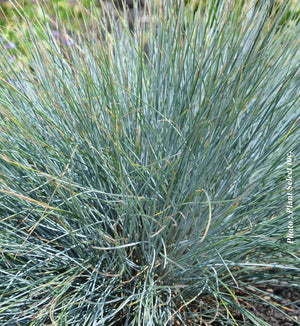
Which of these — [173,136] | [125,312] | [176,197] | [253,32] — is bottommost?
[125,312]

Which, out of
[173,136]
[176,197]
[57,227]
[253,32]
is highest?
[253,32]

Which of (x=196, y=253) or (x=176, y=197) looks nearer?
(x=196, y=253)

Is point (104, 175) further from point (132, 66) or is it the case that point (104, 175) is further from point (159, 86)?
point (132, 66)

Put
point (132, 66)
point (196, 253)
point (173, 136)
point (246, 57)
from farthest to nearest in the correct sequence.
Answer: point (132, 66) → point (173, 136) → point (246, 57) → point (196, 253)

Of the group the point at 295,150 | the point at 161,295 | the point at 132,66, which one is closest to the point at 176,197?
the point at 161,295

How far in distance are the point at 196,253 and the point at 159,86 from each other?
0.77 m

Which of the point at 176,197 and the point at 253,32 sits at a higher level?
the point at 253,32

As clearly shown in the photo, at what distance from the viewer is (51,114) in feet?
6.13

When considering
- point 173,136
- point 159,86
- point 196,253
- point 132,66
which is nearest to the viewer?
point 196,253

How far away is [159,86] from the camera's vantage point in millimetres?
1852

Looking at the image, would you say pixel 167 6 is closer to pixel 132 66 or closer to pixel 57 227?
pixel 132 66

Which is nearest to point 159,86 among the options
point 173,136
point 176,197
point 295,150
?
point 173,136

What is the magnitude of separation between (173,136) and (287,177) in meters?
0.49

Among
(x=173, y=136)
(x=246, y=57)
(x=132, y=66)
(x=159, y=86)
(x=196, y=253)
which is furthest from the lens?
(x=132, y=66)
